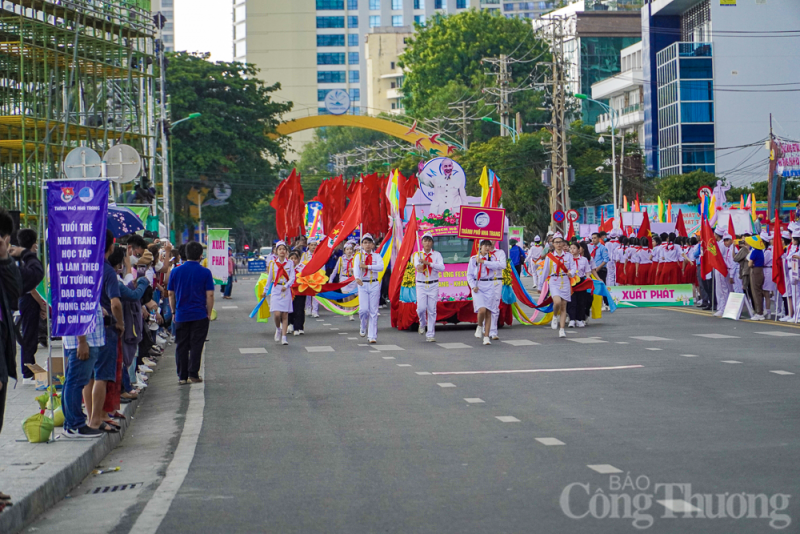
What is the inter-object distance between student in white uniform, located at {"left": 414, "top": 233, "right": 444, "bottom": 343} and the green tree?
128 ft

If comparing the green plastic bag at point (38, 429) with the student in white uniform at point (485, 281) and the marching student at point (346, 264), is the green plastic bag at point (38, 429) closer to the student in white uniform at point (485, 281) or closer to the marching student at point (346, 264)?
the student in white uniform at point (485, 281)

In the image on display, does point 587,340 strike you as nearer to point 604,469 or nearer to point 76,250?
point 604,469

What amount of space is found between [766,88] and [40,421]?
7076 cm

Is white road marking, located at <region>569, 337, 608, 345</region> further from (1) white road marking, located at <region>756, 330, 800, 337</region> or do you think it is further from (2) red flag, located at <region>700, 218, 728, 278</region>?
(2) red flag, located at <region>700, 218, 728, 278</region>

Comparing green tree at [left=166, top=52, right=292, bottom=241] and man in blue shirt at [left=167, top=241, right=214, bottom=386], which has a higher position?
green tree at [left=166, top=52, right=292, bottom=241]

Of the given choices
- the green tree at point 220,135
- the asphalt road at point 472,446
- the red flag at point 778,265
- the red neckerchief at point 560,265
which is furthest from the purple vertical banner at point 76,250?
the green tree at point 220,135

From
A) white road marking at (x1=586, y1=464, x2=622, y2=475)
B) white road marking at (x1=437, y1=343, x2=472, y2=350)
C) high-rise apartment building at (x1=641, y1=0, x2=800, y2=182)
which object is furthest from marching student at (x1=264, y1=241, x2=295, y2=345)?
high-rise apartment building at (x1=641, y1=0, x2=800, y2=182)

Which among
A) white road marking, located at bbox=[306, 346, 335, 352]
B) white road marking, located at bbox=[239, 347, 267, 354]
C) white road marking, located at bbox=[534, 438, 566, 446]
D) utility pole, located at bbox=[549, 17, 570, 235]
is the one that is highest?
utility pole, located at bbox=[549, 17, 570, 235]

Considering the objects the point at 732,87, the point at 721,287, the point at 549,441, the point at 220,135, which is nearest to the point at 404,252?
the point at 721,287

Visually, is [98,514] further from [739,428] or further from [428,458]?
[739,428]

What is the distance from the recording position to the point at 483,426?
31.3 feet

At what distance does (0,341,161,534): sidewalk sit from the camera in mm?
6668

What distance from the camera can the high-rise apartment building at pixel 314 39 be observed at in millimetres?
127469

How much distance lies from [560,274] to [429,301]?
2.49m
